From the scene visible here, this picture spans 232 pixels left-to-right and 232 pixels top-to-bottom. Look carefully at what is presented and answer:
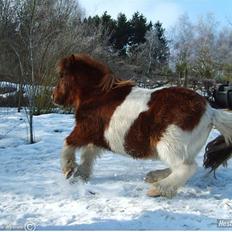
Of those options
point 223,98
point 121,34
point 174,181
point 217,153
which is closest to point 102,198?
point 174,181

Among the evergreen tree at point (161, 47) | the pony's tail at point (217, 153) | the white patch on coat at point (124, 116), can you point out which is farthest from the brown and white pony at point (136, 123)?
the evergreen tree at point (161, 47)

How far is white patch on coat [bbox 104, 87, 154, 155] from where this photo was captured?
4.65m

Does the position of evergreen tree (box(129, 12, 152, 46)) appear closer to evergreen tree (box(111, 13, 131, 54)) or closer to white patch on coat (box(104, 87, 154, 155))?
evergreen tree (box(111, 13, 131, 54))

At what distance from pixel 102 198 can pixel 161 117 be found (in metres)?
0.98

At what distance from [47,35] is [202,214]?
331 inches

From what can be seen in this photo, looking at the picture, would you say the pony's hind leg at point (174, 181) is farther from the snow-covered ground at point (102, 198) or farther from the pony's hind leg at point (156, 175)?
the pony's hind leg at point (156, 175)

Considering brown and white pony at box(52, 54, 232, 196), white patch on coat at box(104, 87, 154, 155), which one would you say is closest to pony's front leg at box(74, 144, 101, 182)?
brown and white pony at box(52, 54, 232, 196)

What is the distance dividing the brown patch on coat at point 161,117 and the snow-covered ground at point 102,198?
50 cm

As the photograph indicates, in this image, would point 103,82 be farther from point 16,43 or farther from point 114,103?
point 16,43

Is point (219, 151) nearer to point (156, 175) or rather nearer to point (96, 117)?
point (156, 175)

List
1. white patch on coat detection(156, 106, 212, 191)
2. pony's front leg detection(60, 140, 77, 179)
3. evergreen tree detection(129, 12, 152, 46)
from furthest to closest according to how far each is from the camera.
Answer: evergreen tree detection(129, 12, 152, 46) → pony's front leg detection(60, 140, 77, 179) → white patch on coat detection(156, 106, 212, 191)

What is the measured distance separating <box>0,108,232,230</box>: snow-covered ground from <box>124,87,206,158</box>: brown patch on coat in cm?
50

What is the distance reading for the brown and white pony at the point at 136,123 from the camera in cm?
448

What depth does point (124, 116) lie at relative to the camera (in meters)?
4.69
